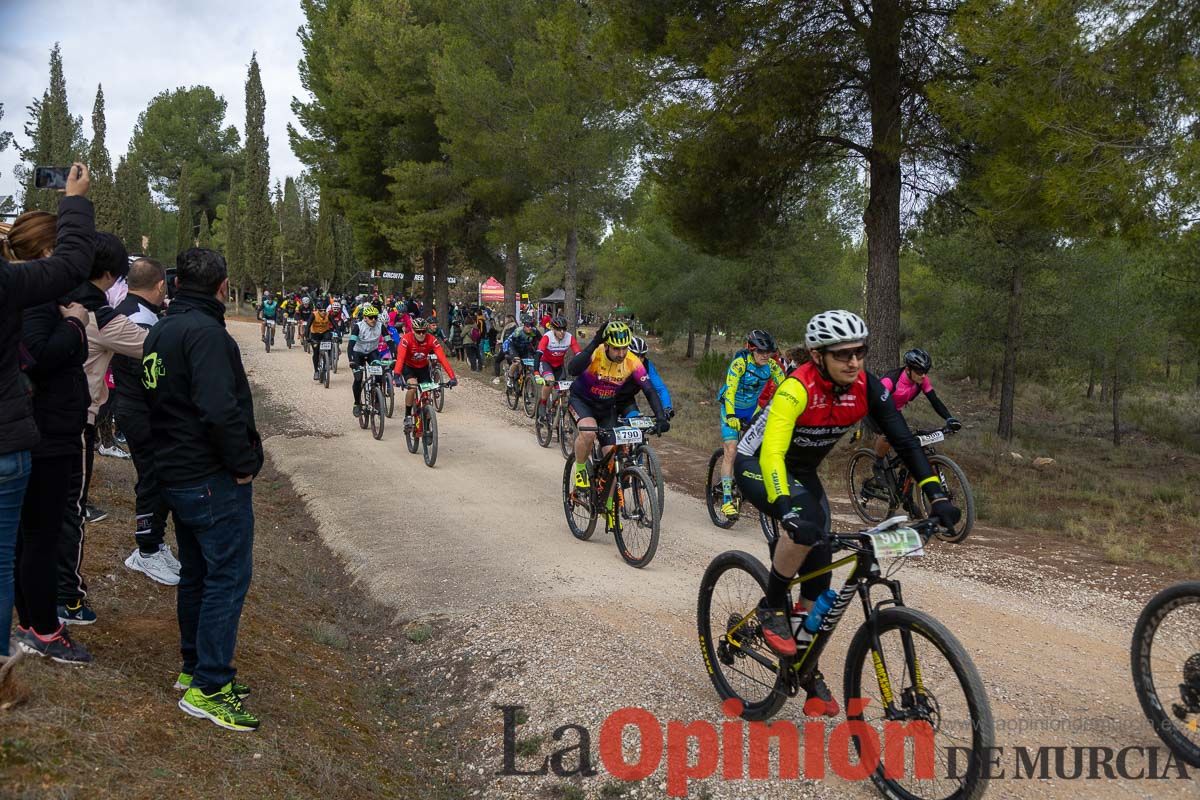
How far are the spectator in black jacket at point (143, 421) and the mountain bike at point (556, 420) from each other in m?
7.66

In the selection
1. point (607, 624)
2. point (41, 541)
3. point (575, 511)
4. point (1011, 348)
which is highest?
point (1011, 348)

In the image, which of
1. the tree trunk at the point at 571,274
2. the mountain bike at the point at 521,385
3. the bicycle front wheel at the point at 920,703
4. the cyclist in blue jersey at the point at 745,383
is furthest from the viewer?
the tree trunk at the point at 571,274

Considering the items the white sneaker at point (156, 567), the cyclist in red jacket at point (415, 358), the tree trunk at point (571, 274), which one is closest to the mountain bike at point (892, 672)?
the white sneaker at point (156, 567)

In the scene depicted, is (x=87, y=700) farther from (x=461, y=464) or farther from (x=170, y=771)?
(x=461, y=464)

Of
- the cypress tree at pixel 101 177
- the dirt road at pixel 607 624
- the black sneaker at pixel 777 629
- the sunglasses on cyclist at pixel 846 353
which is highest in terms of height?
the cypress tree at pixel 101 177

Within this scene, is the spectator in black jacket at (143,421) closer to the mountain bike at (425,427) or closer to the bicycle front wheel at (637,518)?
the bicycle front wheel at (637,518)

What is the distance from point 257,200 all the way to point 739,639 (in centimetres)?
6763

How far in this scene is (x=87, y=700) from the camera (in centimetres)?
355

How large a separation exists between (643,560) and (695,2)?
9.44 metres

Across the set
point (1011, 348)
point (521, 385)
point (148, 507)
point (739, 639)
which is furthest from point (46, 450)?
point (1011, 348)

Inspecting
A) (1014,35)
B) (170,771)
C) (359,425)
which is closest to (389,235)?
(359,425)

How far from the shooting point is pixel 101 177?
5388 centimetres

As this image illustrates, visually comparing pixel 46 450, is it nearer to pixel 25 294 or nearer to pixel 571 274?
pixel 25 294

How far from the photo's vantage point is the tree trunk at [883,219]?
12891 mm
